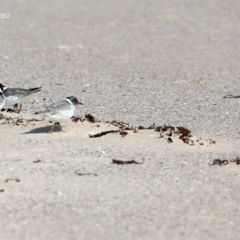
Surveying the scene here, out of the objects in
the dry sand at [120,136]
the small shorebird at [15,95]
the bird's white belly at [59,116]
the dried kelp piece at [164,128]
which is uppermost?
the bird's white belly at [59,116]

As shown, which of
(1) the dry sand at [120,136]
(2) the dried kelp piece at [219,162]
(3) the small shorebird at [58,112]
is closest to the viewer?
(1) the dry sand at [120,136]

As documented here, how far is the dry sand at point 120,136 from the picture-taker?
6082 millimetres

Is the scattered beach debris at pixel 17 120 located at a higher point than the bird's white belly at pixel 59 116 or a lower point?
lower

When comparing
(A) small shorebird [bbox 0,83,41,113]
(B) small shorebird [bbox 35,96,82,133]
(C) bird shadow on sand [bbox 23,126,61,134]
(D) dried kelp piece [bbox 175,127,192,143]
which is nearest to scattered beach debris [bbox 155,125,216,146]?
(D) dried kelp piece [bbox 175,127,192,143]

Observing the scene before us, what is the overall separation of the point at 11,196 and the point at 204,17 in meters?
14.2

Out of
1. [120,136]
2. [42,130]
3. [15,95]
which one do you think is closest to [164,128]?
[120,136]

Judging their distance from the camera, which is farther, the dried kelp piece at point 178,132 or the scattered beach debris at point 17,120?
the scattered beach debris at point 17,120

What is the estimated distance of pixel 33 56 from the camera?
1512 centimetres

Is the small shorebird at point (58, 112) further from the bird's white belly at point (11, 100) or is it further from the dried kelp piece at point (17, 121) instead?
the bird's white belly at point (11, 100)

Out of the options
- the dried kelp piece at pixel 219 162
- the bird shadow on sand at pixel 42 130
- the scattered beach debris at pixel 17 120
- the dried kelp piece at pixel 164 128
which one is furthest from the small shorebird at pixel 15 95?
the dried kelp piece at pixel 219 162

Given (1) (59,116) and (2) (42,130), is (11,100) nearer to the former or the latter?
(2) (42,130)

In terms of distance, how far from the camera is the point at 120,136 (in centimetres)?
843

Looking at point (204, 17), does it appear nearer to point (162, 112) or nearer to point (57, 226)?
point (162, 112)

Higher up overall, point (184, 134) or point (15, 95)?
point (15, 95)
